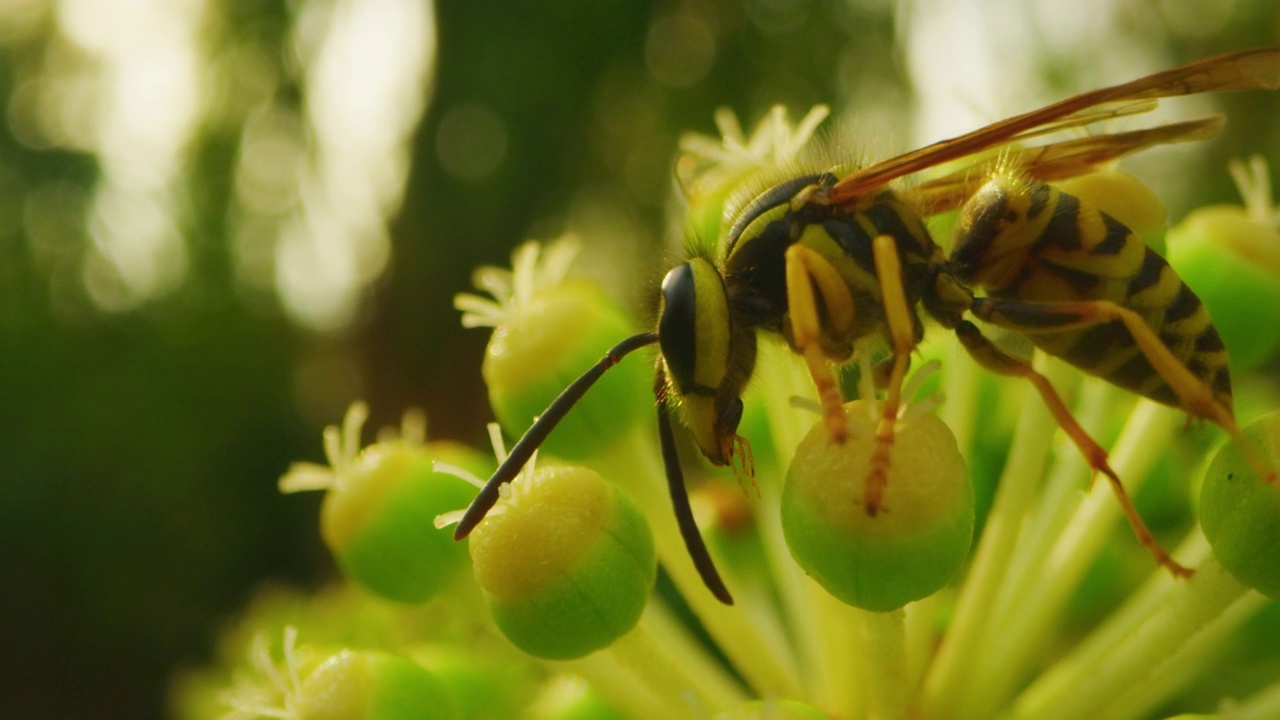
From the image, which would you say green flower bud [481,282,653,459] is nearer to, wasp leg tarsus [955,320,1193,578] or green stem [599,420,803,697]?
green stem [599,420,803,697]

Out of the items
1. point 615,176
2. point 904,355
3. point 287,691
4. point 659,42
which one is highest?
point 659,42

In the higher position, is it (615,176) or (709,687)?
(615,176)

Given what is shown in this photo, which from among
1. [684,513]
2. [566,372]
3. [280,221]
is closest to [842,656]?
[684,513]

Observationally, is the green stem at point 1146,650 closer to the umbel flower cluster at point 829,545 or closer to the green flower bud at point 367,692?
the umbel flower cluster at point 829,545

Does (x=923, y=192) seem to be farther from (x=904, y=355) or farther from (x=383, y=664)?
(x=383, y=664)

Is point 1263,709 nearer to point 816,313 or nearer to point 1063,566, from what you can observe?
point 1063,566

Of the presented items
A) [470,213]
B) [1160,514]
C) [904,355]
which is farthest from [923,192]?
[470,213]

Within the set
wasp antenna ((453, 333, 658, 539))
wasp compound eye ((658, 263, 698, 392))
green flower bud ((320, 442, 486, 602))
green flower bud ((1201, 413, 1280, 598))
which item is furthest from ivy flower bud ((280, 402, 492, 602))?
green flower bud ((1201, 413, 1280, 598))
